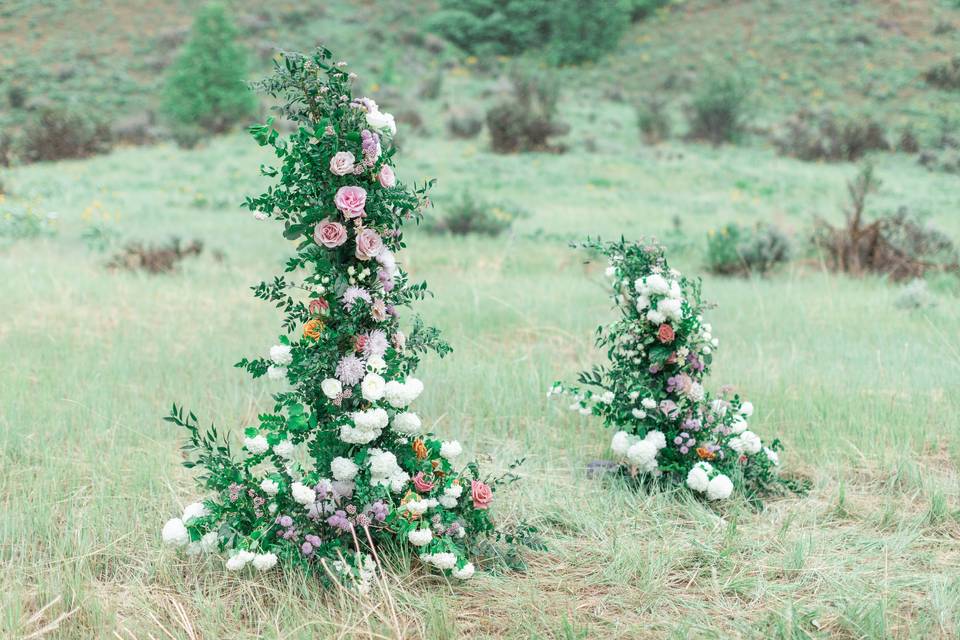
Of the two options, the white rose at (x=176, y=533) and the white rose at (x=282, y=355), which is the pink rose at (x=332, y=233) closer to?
the white rose at (x=282, y=355)

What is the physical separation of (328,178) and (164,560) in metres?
1.27

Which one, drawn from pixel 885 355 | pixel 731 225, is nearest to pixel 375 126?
pixel 885 355

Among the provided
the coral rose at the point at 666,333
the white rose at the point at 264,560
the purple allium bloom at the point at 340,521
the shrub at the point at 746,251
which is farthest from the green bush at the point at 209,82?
the white rose at the point at 264,560

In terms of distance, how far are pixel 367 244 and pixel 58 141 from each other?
686 inches

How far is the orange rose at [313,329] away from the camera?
2512mm

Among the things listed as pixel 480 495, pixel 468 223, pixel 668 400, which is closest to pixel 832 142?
pixel 468 223

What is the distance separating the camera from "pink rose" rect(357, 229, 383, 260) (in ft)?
8.07

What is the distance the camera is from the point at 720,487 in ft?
10.2

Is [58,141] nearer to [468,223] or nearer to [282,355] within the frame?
[468,223]

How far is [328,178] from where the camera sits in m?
2.51

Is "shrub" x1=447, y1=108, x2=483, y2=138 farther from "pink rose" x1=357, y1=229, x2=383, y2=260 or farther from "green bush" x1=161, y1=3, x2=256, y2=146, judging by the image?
"pink rose" x1=357, y1=229, x2=383, y2=260

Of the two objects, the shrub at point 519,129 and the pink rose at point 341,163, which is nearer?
the pink rose at point 341,163

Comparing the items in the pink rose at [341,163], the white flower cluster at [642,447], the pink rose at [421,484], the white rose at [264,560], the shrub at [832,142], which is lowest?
the shrub at [832,142]

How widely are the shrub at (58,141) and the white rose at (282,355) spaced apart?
666 inches
